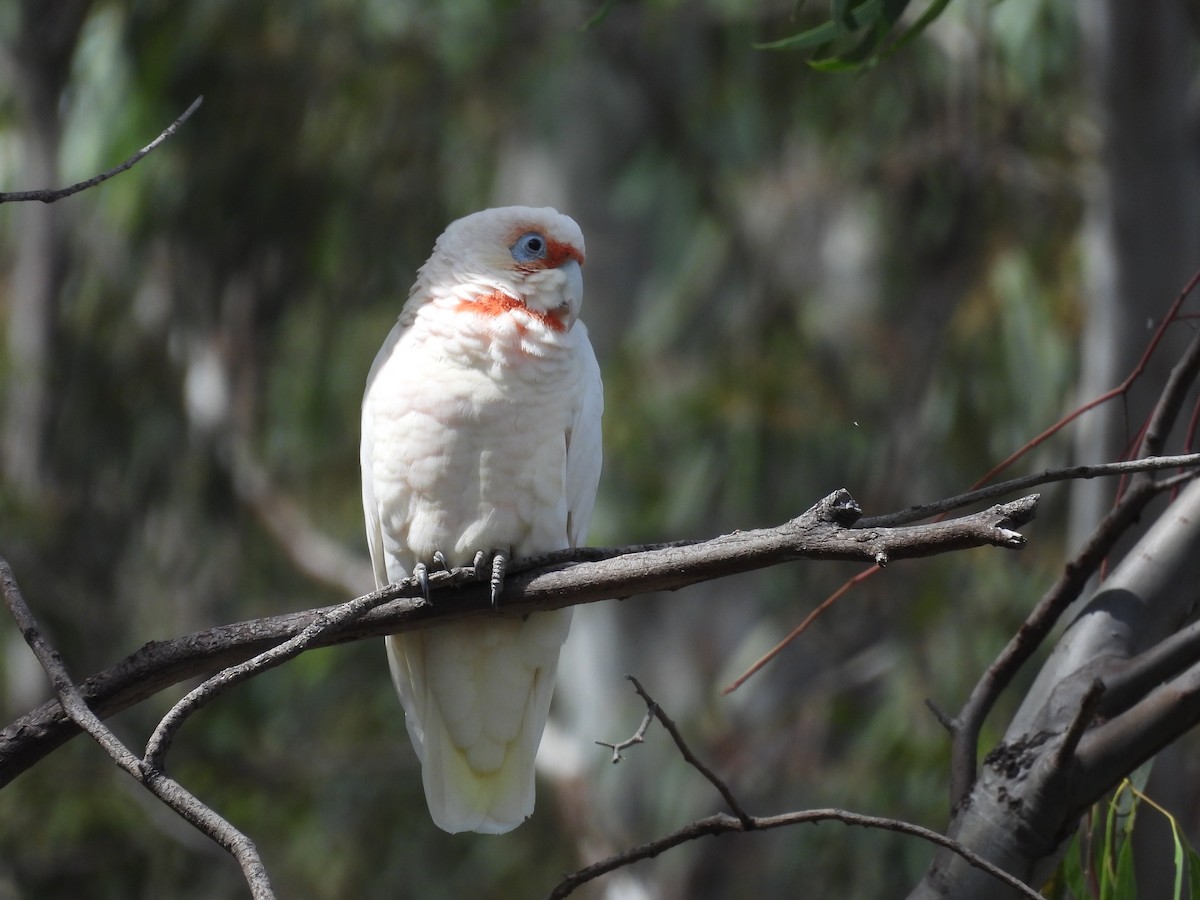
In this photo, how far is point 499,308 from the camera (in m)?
2.06

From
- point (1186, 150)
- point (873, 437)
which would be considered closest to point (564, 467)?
point (1186, 150)

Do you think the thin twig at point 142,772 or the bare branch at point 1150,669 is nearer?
the thin twig at point 142,772

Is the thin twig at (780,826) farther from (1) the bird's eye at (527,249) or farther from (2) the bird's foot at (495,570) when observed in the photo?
(1) the bird's eye at (527,249)

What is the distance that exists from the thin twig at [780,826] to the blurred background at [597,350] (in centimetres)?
260

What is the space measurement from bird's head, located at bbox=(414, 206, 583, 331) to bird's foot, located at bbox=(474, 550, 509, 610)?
39cm

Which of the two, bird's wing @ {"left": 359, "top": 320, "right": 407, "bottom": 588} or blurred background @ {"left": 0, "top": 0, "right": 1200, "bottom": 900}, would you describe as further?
blurred background @ {"left": 0, "top": 0, "right": 1200, "bottom": 900}

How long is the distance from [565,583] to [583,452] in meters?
0.64

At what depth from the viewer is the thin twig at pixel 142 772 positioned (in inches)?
42.8

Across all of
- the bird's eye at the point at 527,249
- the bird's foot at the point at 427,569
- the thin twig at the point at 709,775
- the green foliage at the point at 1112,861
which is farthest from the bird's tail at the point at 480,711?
the green foliage at the point at 1112,861

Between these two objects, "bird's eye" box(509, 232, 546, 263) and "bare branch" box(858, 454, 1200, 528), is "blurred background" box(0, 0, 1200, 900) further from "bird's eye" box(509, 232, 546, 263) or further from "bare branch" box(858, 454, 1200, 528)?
"bare branch" box(858, 454, 1200, 528)

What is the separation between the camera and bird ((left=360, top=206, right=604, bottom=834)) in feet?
6.45

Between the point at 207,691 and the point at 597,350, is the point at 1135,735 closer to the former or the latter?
the point at 207,691

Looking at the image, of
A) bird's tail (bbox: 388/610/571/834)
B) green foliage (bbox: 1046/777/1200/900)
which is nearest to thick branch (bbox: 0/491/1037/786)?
bird's tail (bbox: 388/610/571/834)

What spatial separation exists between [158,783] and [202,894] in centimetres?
467
